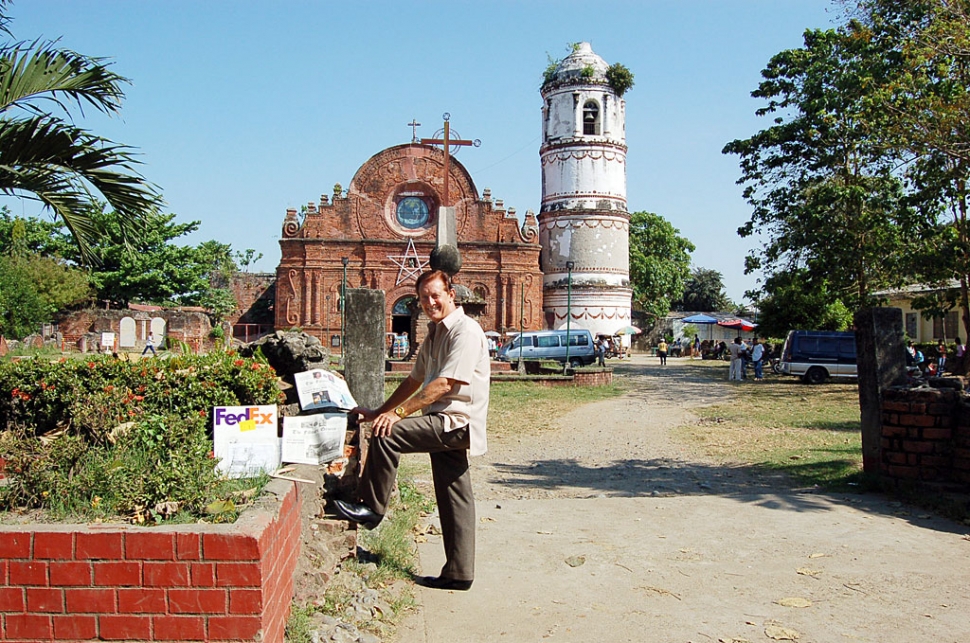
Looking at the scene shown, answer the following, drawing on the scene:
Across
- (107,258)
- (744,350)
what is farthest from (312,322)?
(744,350)

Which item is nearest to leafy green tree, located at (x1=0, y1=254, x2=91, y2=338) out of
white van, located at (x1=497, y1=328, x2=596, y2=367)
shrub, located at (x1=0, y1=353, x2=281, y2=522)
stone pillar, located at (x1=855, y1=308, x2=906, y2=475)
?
white van, located at (x1=497, y1=328, x2=596, y2=367)

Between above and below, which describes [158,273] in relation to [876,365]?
above

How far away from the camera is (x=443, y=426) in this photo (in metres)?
3.88

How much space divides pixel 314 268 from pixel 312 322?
2749 millimetres

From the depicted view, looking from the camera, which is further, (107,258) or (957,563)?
(107,258)

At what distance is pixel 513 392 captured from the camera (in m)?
20.1

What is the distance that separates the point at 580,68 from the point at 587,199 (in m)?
7.10

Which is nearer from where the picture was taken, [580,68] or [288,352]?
[288,352]

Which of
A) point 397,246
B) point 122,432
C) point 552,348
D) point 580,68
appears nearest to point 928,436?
point 122,432

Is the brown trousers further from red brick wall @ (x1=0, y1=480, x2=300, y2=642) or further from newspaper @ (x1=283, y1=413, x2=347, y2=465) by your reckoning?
red brick wall @ (x1=0, y1=480, x2=300, y2=642)

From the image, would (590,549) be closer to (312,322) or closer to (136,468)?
(136,468)

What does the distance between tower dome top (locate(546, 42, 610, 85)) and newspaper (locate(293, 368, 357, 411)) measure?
1628 inches

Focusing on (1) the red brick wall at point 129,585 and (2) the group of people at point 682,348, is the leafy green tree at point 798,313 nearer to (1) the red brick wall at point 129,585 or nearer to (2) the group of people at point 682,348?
(2) the group of people at point 682,348

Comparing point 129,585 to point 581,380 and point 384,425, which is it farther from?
point 581,380
